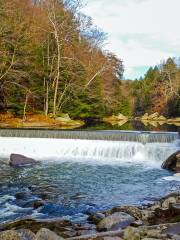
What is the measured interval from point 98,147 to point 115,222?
35.2ft

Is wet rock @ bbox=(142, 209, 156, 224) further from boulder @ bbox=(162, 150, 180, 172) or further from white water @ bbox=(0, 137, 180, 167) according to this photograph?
white water @ bbox=(0, 137, 180, 167)

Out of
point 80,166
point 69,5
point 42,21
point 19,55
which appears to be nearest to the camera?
point 80,166

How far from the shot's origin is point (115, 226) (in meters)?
7.09

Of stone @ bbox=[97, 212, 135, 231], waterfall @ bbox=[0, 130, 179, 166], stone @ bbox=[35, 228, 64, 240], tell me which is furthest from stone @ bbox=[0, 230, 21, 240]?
waterfall @ bbox=[0, 130, 179, 166]

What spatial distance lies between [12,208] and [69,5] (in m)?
25.6

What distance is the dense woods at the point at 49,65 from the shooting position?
1110 inches

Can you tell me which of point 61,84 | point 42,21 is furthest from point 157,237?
point 42,21

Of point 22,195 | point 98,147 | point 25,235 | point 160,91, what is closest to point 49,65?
point 98,147

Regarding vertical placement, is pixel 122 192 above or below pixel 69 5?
below

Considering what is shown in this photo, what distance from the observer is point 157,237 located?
5.59 metres

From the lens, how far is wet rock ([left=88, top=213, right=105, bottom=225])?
7785 millimetres

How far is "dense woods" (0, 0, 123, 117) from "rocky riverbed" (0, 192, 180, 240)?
68.3 ft

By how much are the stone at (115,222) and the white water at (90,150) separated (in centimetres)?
850

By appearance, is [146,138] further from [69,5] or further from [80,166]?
[69,5]
